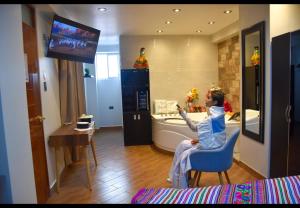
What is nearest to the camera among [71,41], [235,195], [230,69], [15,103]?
[235,195]

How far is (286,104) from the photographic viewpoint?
2.63 metres

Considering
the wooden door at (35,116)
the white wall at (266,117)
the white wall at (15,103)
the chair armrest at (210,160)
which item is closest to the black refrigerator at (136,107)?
→ the white wall at (266,117)

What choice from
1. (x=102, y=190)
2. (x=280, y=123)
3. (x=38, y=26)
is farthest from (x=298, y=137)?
(x=38, y=26)

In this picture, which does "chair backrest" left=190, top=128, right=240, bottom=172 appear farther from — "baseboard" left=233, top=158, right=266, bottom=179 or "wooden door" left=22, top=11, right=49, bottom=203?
"wooden door" left=22, top=11, right=49, bottom=203

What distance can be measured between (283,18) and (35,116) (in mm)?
3105

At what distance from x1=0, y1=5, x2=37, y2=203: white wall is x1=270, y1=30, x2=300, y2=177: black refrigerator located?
2.71 metres

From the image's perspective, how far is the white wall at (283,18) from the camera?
9.34ft

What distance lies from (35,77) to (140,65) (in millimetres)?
2690

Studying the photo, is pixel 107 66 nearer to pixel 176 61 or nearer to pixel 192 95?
pixel 176 61

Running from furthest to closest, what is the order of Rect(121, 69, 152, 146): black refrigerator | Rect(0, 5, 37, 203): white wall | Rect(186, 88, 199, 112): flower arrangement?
Rect(186, 88, 199, 112): flower arrangement → Rect(121, 69, 152, 146): black refrigerator → Rect(0, 5, 37, 203): white wall

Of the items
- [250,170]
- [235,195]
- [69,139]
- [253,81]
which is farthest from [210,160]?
[69,139]

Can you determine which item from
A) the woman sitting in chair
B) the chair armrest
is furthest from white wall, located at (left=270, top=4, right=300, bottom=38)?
the chair armrest

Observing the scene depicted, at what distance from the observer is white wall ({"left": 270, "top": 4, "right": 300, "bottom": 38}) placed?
285 centimetres
